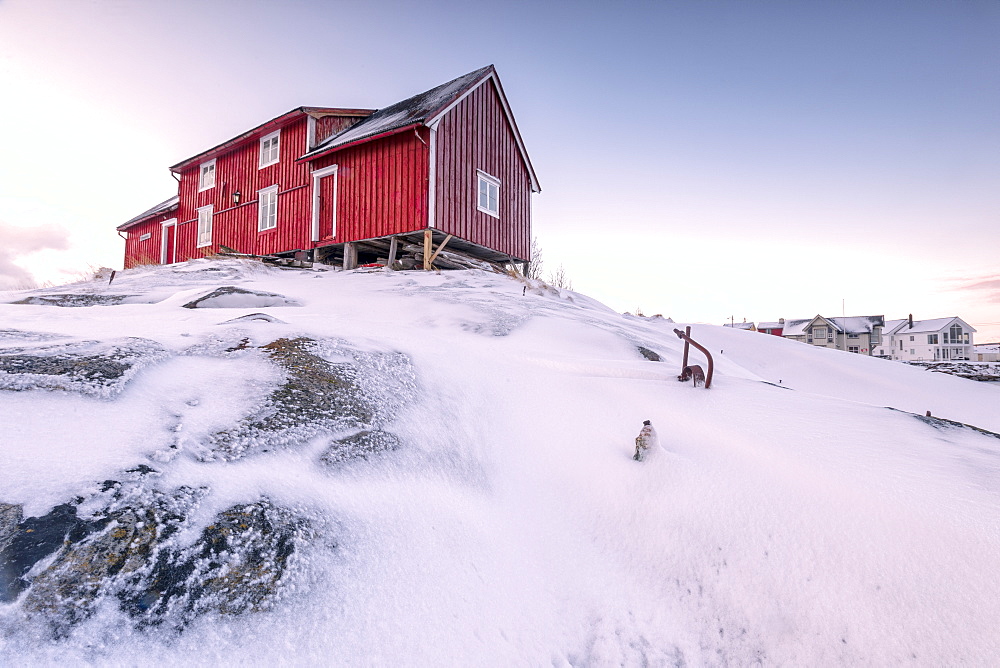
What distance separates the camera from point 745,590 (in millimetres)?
1707

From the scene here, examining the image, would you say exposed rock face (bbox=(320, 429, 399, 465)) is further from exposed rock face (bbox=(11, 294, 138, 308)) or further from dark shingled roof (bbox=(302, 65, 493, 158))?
dark shingled roof (bbox=(302, 65, 493, 158))

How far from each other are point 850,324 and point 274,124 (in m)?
56.2

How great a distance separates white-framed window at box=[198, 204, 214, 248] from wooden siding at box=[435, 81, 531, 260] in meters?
10.6

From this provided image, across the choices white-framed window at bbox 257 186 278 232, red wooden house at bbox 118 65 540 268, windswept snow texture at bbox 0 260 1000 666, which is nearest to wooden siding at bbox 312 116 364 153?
red wooden house at bbox 118 65 540 268

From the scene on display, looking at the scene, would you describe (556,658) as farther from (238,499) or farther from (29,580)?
(29,580)

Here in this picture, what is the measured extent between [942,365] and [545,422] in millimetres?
12280

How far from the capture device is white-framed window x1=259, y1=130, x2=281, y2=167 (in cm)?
1459

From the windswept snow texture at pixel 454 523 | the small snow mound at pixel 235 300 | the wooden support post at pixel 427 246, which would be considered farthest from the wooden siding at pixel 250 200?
the windswept snow texture at pixel 454 523

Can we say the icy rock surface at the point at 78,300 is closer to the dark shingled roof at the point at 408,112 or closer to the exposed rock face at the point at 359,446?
the exposed rock face at the point at 359,446

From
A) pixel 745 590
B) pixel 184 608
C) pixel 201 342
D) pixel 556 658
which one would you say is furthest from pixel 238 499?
pixel 745 590

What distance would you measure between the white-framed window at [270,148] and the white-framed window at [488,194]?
23.1ft

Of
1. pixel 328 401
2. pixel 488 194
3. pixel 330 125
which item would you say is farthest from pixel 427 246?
pixel 328 401

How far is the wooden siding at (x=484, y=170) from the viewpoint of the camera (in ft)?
38.1

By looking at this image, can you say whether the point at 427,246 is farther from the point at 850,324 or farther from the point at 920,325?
the point at 920,325
